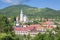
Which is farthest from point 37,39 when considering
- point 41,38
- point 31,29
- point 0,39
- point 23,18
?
point 23,18

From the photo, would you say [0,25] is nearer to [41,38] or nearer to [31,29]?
[41,38]

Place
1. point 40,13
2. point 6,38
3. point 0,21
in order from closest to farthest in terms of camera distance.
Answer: point 6,38 → point 0,21 → point 40,13

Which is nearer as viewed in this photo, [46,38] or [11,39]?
[46,38]

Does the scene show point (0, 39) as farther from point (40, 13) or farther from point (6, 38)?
point (40, 13)

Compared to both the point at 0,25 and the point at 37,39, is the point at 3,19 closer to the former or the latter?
the point at 0,25

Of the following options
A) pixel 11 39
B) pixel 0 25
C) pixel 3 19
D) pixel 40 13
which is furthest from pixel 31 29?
pixel 40 13

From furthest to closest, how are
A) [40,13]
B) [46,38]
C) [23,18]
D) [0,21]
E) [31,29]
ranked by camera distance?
[40,13], [23,18], [31,29], [0,21], [46,38]

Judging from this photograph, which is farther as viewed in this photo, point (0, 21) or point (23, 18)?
point (23, 18)

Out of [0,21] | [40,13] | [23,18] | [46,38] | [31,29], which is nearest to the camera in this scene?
[46,38]

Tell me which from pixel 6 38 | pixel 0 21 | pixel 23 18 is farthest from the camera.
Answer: pixel 23 18
